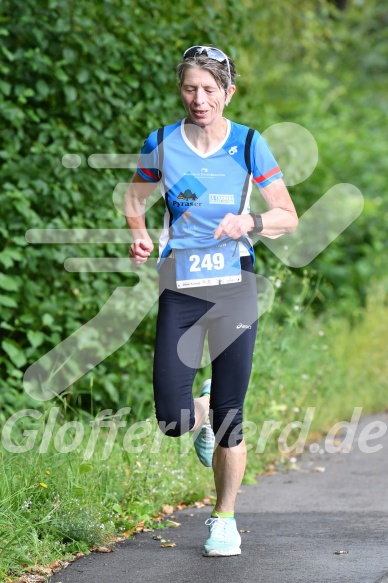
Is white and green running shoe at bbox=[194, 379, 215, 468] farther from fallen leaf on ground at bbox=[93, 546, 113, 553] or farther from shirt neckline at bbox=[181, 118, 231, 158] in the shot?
shirt neckline at bbox=[181, 118, 231, 158]

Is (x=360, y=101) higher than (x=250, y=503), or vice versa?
(x=360, y=101)

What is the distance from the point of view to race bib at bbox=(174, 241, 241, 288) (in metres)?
4.80

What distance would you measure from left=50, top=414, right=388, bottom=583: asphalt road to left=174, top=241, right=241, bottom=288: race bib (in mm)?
1240

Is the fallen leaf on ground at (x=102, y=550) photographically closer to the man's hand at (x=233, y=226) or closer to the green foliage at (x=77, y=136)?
the man's hand at (x=233, y=226)

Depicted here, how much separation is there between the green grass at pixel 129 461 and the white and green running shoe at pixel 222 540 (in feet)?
1.82

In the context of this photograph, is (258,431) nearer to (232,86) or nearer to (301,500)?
(301,500)

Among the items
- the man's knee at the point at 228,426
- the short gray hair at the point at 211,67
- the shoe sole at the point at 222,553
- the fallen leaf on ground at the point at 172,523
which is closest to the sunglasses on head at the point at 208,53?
the short gray hair at the point at 211,67

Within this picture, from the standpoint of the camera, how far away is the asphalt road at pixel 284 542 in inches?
179

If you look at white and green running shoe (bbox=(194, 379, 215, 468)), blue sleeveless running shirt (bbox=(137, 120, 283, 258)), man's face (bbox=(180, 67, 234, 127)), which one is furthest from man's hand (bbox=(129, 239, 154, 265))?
white and green running shoe (bbox=(194, 379, 215, 468))

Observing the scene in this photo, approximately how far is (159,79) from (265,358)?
216 cm

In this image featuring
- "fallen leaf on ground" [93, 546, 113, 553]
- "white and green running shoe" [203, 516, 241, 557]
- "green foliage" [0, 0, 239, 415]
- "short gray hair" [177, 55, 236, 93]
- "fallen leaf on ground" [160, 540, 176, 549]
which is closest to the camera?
"short gray hair" [177, 55, 236, 93]

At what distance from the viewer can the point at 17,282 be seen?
7.16 meters

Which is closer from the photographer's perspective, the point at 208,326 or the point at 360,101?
the point at 208,326

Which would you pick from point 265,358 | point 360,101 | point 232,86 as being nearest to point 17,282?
point 265,358
